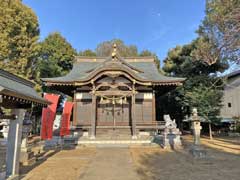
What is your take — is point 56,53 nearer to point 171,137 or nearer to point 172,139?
point 171,137

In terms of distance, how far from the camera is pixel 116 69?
535 inches

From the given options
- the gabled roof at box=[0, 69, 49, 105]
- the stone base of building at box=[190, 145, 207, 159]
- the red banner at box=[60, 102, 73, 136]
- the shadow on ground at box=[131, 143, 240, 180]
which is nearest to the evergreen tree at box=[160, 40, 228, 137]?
the stone base of building at box=[190, 145, 207, 159]

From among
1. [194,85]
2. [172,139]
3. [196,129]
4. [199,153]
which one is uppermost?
[194,85]

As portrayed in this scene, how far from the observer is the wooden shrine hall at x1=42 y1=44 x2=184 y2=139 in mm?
13641

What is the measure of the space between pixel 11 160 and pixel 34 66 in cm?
1662

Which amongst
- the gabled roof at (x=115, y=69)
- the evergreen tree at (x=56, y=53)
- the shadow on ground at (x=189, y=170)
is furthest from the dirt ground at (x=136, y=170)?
the evergreen tree at (x=56, y=53)

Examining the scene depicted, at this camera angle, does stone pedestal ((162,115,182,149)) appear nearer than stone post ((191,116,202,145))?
No

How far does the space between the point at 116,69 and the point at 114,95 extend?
1.79 metres

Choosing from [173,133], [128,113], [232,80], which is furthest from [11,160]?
[232,80]

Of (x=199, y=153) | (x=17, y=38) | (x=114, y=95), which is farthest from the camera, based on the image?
(x=17, y=38)

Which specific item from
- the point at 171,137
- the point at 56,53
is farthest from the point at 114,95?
the point at 56,53

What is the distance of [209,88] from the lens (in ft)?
58.0

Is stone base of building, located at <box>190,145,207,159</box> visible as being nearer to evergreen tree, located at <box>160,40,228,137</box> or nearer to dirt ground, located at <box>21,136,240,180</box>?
dirt ground, located at <box>21,136,240,180</box>

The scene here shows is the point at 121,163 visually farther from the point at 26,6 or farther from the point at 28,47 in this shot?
the point at 26,6
